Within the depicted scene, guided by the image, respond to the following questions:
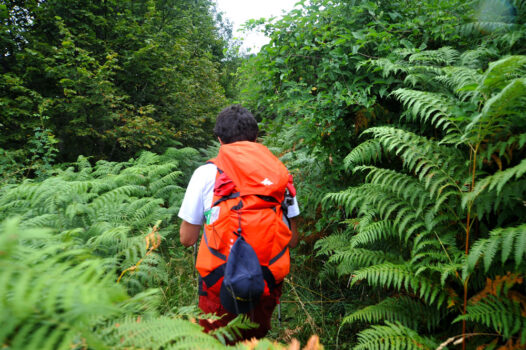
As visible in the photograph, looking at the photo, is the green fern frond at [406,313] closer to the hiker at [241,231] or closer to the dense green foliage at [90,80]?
the hiker at [241,231]

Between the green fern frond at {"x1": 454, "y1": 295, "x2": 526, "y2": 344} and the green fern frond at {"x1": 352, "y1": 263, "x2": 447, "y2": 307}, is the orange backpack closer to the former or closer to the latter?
the green fern frond at {"x1": 352, "y1": 263, "x2": 447, "y2": 307}

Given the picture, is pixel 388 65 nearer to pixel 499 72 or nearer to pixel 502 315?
pixel 499 72

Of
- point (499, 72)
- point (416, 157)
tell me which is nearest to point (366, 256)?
point (416, 157)

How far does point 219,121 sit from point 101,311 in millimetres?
1777

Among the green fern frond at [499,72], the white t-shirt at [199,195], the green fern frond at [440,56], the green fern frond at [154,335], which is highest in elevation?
the green fern frond at [440,56]

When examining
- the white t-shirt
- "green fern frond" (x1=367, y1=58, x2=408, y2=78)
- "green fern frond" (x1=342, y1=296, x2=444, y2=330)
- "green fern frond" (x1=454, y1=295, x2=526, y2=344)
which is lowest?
"green fern frond" (x1=342, y1=296, x2=444, y2=330)

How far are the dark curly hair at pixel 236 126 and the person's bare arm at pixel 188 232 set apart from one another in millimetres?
702

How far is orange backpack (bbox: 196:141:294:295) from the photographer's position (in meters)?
1.78

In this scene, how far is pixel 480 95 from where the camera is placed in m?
2.00

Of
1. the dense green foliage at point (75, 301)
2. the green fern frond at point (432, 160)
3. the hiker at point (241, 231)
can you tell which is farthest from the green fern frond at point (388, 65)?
the dense green foliage at point (75, 301)

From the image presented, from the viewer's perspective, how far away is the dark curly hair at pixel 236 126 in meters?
2.20

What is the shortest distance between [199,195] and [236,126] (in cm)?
60

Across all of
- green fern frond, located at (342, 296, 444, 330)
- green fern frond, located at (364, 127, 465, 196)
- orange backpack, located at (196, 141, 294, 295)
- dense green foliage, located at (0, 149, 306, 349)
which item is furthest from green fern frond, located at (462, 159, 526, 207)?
dense green foliage, located at (0, 149, 306, 349)

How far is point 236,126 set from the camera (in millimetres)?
2193
